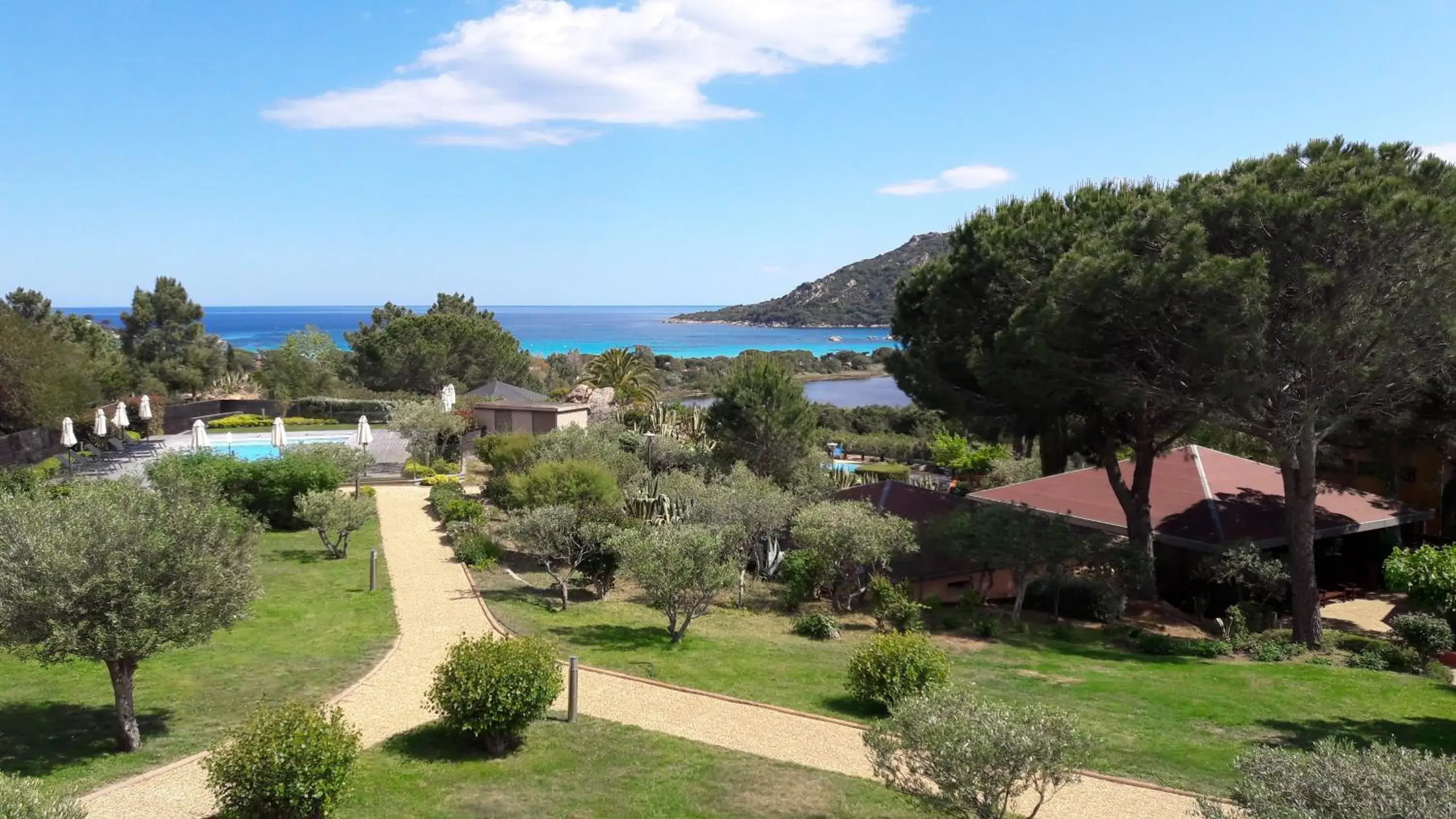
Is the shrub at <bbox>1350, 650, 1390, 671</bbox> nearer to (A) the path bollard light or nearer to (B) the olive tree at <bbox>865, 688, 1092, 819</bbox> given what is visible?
(B) the olive tree at <bbox>865, 688, 1092, 819</bbox>

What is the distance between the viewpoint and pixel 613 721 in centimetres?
1076

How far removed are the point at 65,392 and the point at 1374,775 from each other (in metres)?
35.4

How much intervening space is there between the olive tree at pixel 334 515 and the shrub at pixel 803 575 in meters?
9.25

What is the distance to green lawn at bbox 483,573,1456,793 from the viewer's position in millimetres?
10625

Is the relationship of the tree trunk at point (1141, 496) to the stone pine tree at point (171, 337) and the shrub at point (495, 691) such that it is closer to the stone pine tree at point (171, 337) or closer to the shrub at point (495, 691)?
the shrub at point (495, 691)

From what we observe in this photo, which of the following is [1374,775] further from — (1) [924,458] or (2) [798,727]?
(1) [924,458]

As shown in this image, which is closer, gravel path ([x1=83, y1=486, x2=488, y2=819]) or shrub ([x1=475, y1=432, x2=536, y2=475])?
gravel path ([x1=83, y1=486, x2=488, y2=819])

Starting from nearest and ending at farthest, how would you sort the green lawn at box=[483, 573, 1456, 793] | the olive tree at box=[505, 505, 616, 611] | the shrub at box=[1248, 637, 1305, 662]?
the green lawn at box=[483, 573, 1456, 793] < the shrub at box=[1248, 637, 1305, 662] < the olive tree at box=[505, 505, 616, 611]

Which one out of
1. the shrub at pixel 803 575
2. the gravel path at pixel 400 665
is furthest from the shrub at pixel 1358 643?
the gravel path at pixel 400 665

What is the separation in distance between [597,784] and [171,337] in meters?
56.7

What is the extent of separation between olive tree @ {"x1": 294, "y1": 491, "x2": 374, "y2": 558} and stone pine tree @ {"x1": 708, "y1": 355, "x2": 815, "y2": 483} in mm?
11899

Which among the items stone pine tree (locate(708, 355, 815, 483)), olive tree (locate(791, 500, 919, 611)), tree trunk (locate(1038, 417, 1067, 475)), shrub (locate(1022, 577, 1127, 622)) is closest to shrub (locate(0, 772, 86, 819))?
olive tree (locate(791, 500, 919, 611))

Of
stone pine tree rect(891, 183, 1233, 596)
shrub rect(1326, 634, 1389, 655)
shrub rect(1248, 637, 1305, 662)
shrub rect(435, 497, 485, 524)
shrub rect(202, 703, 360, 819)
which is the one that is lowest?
shrub rect(1326, 634, 1389, 655)

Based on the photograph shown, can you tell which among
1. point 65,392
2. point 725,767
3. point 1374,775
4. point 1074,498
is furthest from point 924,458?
point 1374,775
